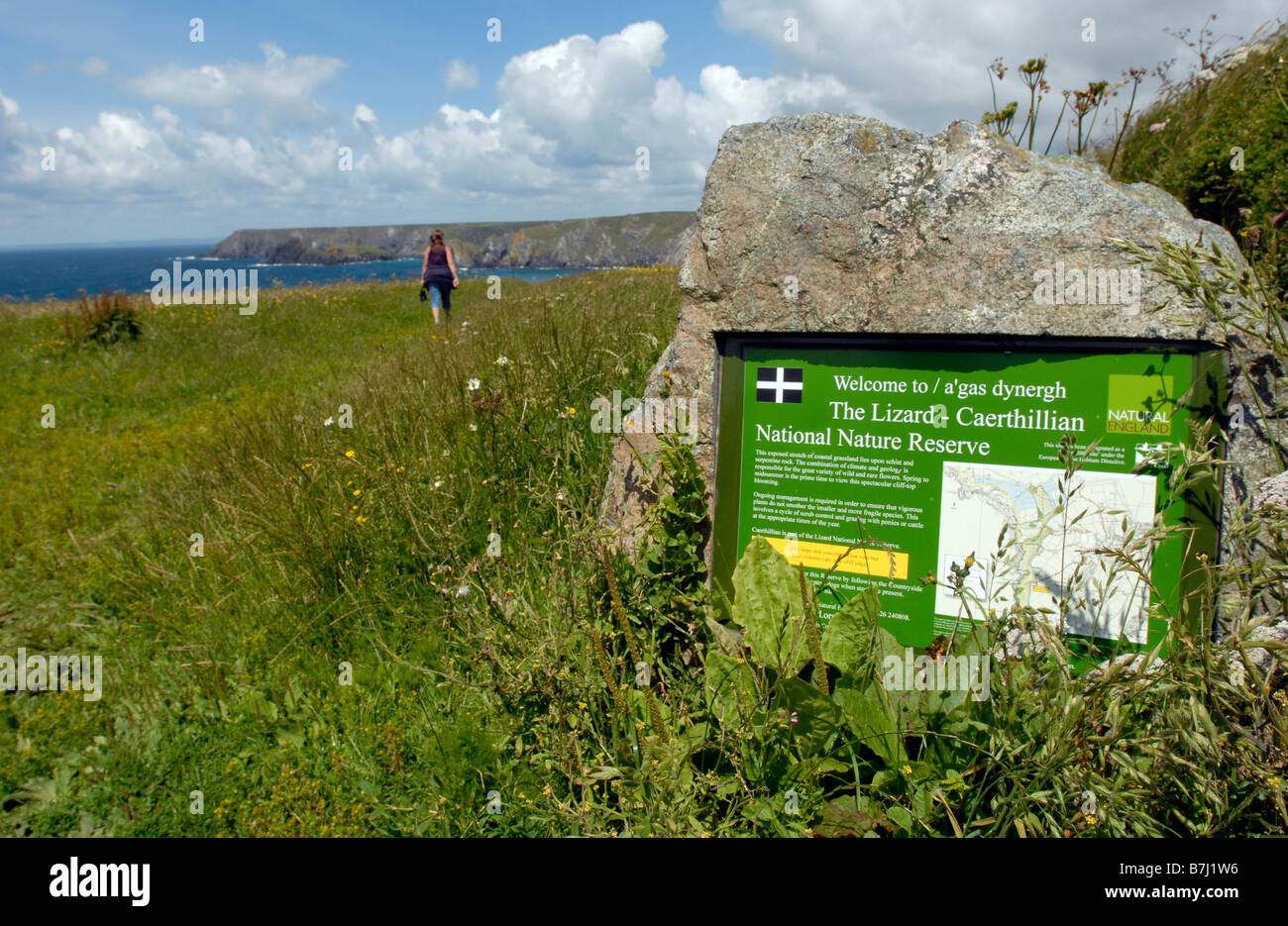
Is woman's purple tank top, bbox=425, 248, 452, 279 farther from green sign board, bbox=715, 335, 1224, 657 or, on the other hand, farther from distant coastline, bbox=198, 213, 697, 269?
distant coastline, bbox=198, 213, 697, 269

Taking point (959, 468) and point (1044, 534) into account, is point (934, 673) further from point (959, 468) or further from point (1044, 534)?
point (959, 468)

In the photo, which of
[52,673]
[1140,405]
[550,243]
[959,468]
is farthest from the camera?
[550,243]

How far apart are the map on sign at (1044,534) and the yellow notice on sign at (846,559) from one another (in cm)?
16

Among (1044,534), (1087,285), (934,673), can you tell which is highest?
(1087,285)

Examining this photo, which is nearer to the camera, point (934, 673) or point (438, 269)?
point (934, 673)

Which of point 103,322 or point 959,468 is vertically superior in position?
point 103,322

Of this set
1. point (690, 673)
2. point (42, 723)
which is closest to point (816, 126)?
point (690, 673)

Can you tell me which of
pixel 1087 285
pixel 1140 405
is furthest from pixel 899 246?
pixel 1140 405

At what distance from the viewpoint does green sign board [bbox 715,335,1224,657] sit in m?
2.50

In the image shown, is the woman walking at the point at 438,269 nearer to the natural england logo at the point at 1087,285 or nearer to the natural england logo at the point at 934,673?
the natural england logo at the point at 1087,285

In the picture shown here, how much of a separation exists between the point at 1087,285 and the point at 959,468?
2.57ft

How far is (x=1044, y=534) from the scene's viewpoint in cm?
246

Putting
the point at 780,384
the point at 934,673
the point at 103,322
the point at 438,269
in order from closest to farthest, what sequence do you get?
the point at 934,673, the point at 780,384, the point at 103,322, the point at 438,269
